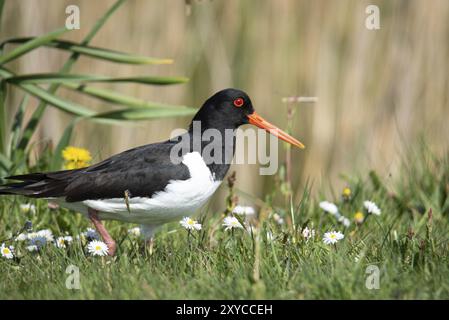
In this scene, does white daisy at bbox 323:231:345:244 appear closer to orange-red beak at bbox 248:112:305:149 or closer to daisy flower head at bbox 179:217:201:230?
daisy flower head at bbox 179:217:201:230

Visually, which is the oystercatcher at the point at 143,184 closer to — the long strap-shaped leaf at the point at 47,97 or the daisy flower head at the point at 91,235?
the daisy flower head at the point at 91,235

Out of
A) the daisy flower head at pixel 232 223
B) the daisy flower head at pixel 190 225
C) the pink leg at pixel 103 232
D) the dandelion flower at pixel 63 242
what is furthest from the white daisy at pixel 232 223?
the dandelion flower at pixel 63 242

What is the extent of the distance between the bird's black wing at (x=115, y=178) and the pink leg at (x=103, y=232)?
122 mm

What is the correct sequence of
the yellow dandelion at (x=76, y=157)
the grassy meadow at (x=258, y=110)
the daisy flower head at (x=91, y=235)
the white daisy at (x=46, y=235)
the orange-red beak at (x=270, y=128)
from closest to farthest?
the grassy meadow at (x=258, y=110) → the white daisy at (x=46, y=235) → the daisy flower head at (x=91, y=235) → the orange-red beak at (x=270, y=128) → the yellow dandelion at (x=76, y=157)

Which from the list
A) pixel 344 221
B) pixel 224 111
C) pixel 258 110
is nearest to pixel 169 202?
pixel 224 111

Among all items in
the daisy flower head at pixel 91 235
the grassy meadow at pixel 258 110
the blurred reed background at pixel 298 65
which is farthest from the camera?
the blurred reed background at pixel 298 65

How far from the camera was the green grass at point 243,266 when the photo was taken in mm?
A: 3213

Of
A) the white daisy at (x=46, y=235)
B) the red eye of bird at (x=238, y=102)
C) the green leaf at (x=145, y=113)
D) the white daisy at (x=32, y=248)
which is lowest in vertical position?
the white daisy at (x=32, y=248)

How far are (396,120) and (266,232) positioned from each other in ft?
10.1

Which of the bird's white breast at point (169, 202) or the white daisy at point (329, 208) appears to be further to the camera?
the white daisy at point (329, 208)

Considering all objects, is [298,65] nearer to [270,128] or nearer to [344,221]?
[270,128]

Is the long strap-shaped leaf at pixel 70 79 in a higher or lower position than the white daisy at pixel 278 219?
higher

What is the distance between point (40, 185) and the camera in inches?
173
